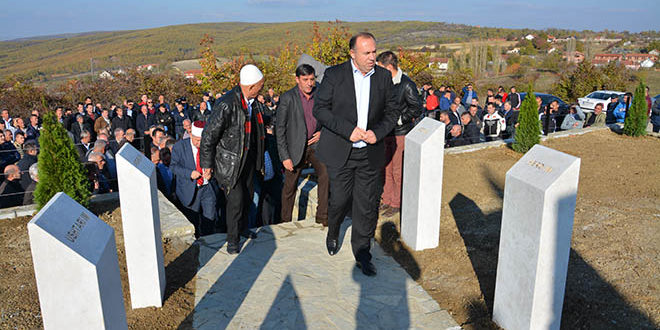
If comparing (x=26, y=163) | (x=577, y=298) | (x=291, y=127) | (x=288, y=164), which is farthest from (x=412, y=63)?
(x=577, y=298)

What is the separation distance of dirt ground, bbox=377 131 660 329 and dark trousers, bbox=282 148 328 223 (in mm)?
751

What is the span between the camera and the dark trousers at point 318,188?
18.7 ft

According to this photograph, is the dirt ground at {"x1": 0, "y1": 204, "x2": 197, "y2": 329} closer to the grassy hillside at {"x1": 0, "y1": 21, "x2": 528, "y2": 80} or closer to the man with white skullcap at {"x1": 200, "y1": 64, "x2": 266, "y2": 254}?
the man with white skullcap at {"x1": 200, "y1": 64, "x2": 266, "y2": 254}

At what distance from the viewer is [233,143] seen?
15.5ft

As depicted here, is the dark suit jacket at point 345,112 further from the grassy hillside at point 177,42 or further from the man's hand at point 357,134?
the grassy hillside at point 177,42

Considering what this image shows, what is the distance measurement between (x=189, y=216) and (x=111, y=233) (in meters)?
3.67

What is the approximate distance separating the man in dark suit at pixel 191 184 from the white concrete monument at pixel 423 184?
2600 millimetres

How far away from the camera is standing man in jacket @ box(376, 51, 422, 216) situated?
5.34 m

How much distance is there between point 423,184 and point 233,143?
1854mm

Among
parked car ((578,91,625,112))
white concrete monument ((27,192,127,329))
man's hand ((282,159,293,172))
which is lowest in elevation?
parked car ((578,91,625,112))

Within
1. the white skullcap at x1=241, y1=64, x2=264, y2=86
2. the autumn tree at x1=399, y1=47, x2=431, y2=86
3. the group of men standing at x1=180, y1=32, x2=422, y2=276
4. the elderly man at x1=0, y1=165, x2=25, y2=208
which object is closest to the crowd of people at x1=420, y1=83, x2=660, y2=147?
the group of men standing at x1=180, y1=32, x2=422, y2=276

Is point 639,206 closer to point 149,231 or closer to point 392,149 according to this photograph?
point 392,149

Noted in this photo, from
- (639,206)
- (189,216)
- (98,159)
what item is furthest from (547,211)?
(98,159)

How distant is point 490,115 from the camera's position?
1130cm
